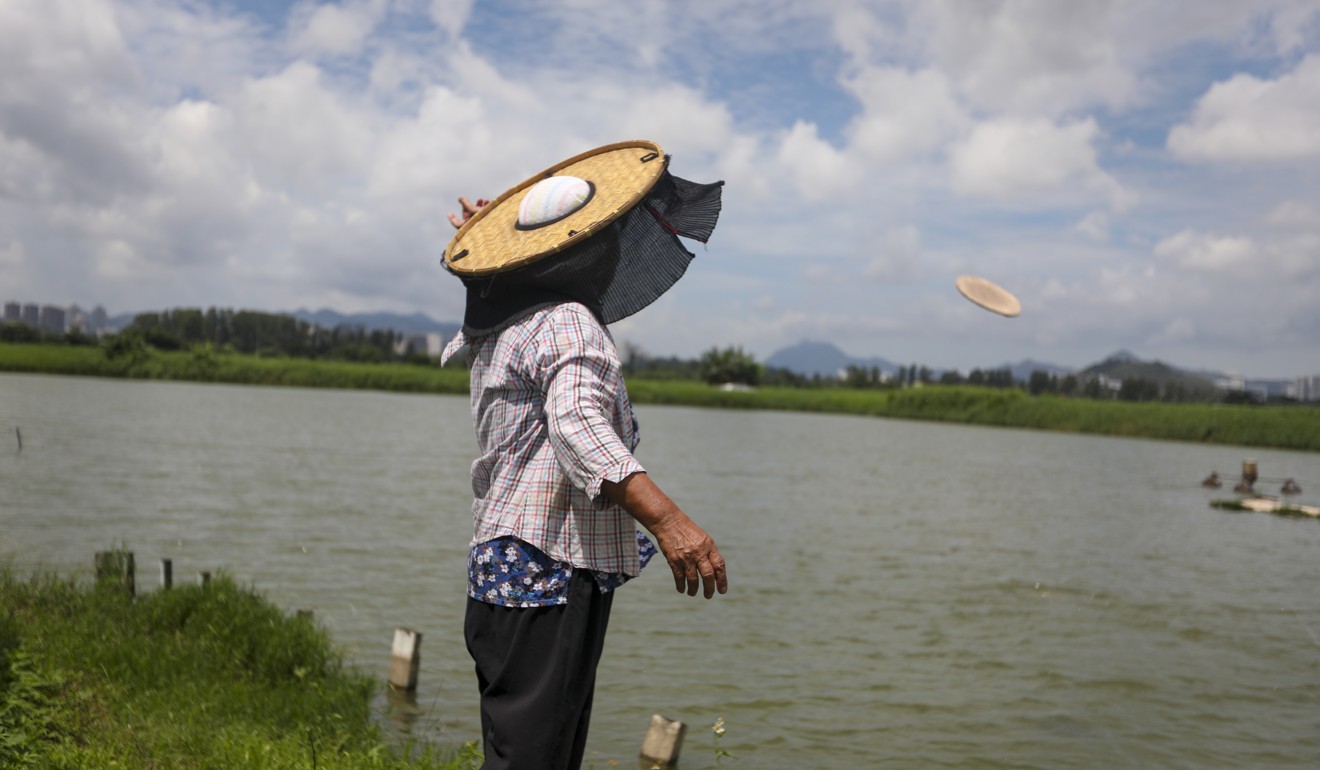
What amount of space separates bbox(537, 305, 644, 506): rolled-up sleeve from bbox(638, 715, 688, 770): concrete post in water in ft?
12.9

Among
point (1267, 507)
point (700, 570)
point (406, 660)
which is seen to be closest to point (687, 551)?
point (700, 570)

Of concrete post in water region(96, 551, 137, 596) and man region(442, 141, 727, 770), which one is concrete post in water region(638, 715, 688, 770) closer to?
man region(442, 141, 727, 770)

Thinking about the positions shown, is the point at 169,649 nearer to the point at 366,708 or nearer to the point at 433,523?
the point at 366,708

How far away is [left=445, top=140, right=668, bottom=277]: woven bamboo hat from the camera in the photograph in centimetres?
272

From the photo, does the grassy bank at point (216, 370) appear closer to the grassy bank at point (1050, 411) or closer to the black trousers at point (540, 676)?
the grassy bank at point (1050, 411)

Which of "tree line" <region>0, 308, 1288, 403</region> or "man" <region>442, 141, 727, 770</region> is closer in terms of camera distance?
"man" <region>442, 141, 727, 770</region>

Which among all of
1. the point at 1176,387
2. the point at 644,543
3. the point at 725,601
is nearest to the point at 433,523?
the point at 725,601

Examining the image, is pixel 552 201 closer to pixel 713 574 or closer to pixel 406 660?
pixel 713 574

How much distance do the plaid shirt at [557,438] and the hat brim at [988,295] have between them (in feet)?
26.1

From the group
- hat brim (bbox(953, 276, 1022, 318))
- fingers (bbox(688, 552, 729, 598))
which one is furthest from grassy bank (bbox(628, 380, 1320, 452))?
fingers (bbox(688, 552, 729, 598))

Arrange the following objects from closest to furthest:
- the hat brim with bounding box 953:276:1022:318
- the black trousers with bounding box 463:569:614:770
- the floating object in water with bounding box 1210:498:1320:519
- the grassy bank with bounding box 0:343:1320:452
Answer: the black trousers with bounding box 463:569:614:770 < the hat brim with bounding box 953:276:1022:318 < the floating object in water with bounding box 1210:498:1320:519 < the grassy bank with bounding box 0:343:1320:452

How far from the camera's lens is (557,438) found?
7.97ft

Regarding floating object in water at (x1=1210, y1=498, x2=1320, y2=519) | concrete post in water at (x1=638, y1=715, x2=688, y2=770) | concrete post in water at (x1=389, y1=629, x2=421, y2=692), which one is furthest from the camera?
floating object in water at (x1=1210, y1=498, x2=1320, y2=519)

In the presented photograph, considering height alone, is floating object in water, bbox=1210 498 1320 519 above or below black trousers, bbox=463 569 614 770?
below
